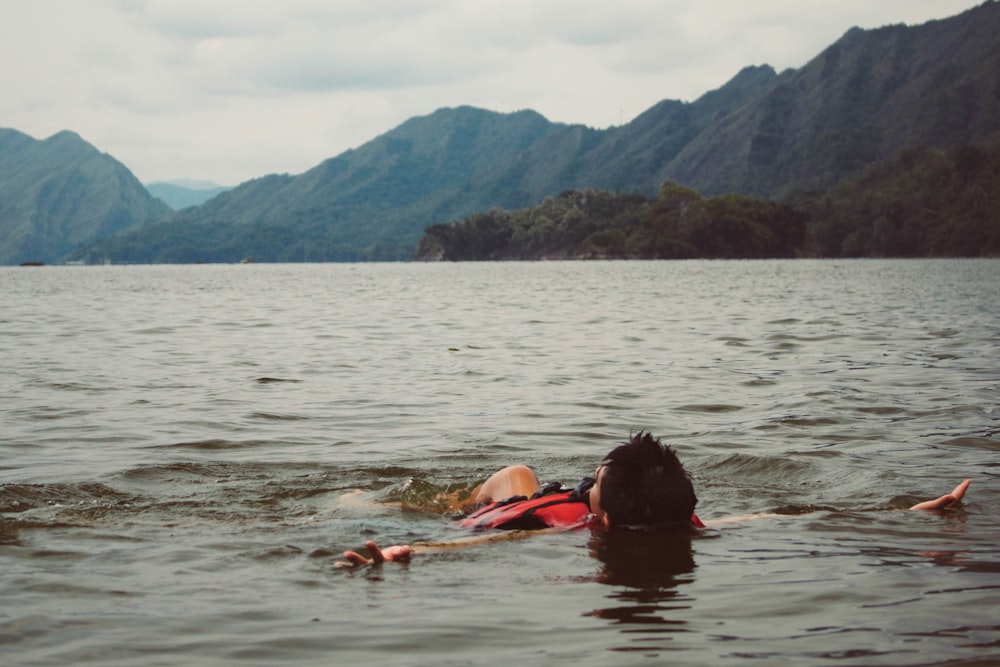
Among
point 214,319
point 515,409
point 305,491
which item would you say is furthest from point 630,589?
point 214,319

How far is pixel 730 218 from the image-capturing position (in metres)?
188

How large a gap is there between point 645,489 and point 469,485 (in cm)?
282

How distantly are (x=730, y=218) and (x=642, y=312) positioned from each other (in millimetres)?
161541

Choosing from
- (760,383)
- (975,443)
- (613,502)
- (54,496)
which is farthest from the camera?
(760,383)

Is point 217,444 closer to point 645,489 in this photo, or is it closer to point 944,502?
point 645,489

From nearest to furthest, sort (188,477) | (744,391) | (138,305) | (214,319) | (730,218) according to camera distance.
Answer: (188,477) < (744,391) < (214,319) < (138,305) < (730,218)

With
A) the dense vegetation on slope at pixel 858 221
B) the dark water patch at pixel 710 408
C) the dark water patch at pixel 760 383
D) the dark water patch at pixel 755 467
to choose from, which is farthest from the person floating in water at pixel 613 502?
the dense vegetation on slope at pixel 858 221

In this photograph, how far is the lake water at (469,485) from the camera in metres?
4.90

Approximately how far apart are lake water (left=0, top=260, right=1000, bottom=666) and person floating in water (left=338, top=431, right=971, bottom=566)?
0.56ft

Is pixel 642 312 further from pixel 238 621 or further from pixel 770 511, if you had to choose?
pixel 238 621

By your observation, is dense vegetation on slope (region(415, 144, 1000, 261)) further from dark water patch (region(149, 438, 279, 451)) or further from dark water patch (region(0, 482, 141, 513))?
dark water patch (region(0, 482, 141, 513))

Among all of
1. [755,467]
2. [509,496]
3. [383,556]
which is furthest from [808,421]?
[383,556]

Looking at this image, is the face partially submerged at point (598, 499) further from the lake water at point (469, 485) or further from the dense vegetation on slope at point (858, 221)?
the dense vegetation on slope at point (858, 221)

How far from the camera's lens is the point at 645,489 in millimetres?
6625
